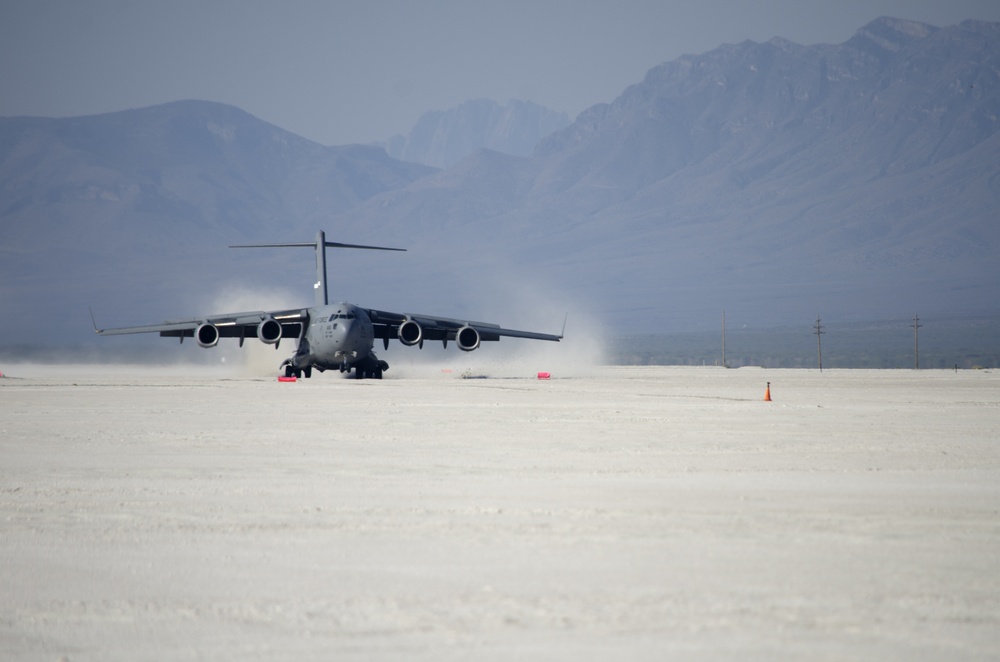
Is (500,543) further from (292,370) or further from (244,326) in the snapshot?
(244,326)

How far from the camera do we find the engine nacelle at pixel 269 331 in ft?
153

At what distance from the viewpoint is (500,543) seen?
10.7 meters

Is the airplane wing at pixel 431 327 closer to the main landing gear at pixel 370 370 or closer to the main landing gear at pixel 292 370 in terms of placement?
the main landing gear at pixel 370 370

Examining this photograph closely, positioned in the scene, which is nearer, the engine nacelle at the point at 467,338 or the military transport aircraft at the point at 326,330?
the military transport aircraft at the point at 326,330

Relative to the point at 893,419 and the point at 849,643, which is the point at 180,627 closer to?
the point at 849,643

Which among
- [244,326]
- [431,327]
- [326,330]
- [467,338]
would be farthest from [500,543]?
[244,326]

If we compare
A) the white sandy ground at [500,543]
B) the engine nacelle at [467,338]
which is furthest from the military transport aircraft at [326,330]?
the white sandy ground at [500,543]

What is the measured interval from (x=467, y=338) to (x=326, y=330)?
5.95 m

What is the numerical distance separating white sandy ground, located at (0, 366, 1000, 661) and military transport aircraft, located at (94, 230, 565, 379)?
882 inches

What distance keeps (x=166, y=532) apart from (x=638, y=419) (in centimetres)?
1549

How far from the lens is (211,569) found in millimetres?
9734

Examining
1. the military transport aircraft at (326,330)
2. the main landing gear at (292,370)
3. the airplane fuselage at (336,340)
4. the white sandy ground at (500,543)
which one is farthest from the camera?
the main landing gear at (292,370)

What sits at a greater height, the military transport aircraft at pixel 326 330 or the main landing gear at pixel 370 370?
the military transport aircraft at pixel 326 330

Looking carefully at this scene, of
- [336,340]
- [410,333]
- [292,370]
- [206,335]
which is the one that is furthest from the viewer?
[410,333]
